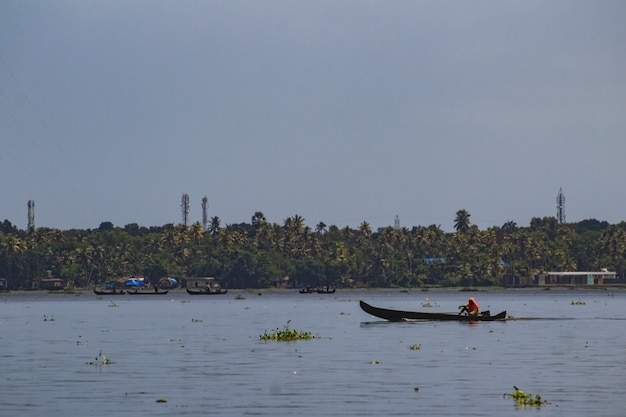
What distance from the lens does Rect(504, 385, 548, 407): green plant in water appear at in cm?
3622

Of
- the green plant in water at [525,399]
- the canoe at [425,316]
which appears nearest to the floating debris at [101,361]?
the green plant in water at [525,399]

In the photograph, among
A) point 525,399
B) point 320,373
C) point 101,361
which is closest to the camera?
point 525,399

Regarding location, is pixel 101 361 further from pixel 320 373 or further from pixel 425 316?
pixel 425 316

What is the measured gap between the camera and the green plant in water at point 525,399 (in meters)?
36.2

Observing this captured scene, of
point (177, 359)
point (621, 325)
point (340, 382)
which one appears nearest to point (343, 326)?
point (621, 325)

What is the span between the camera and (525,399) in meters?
36.7

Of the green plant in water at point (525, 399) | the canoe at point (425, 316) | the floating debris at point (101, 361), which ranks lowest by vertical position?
the green plant in water at point (525, 399)

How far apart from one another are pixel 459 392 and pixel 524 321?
50.7m

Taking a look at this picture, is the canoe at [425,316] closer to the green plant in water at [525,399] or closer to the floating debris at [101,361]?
the floating debris at [101,361]

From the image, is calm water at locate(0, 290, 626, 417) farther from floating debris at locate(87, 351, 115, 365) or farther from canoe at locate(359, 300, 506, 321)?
canoe at locate(359, 300, 506, 321)

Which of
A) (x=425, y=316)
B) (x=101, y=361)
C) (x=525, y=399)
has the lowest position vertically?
(x=525, y=399)

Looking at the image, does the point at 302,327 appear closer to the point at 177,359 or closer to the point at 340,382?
the point at 177,359

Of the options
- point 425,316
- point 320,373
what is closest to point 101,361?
point 320,373

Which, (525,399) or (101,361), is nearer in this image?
(525,399)
